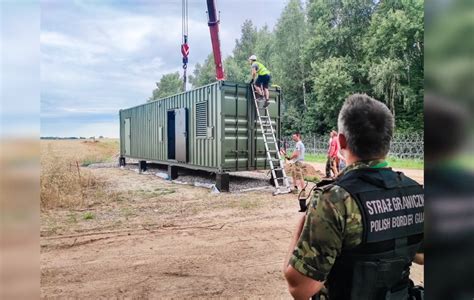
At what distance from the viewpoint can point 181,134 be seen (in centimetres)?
760

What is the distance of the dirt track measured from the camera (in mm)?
2414

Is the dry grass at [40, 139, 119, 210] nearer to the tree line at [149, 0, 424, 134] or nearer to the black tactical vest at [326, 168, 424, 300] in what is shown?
the tree line at [149, 0, 424, 134]

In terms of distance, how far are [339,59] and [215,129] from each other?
19.0 ft

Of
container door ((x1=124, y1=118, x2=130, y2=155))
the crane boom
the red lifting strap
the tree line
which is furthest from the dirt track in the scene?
container door ((x1=124, y1=118, x2=130, y2=155))

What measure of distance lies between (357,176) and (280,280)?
183 cm

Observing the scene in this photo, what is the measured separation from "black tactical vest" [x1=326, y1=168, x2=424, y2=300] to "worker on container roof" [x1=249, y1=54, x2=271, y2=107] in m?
5.65

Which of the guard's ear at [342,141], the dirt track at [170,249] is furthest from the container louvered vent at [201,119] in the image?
the guard's ear at [342,141]

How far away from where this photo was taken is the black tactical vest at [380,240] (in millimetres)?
895

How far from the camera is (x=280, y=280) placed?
8.25ft

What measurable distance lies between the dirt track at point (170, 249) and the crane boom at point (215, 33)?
3.52m

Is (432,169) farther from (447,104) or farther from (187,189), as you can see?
(187,189)

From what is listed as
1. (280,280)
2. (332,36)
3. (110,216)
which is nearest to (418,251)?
(280,280)

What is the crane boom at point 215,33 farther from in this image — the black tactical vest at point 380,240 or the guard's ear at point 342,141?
the black tactical vest at point 380,240

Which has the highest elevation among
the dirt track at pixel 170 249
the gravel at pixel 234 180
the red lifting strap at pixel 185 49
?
the red lifting strap at pixel 185 49
